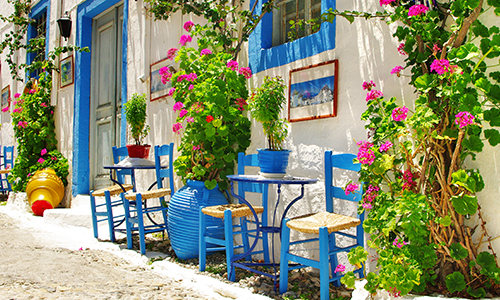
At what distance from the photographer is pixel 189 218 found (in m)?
3.62

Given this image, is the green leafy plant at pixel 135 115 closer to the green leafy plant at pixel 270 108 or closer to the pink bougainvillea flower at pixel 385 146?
the green leafy plant at pixel 270 108

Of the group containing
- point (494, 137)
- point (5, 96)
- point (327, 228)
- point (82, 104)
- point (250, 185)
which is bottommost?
point (327, 228)

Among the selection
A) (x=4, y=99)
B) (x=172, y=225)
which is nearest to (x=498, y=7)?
(x=172, y=225)

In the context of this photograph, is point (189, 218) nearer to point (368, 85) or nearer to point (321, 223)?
point (321, 223)

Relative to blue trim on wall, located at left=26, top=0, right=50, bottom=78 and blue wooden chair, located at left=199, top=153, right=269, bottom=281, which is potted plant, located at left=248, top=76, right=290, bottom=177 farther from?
blue trim on wall, located at left=26, top=0, right=50, bottom=78

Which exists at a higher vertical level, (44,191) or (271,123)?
(271,123)

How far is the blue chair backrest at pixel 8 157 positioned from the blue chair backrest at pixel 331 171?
8.52 m

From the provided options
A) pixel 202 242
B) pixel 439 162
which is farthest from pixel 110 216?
pixel 439 162

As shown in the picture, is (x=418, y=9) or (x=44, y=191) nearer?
(x=418, y=9)

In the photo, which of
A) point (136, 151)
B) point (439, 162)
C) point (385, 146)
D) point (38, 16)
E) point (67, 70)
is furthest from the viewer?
point (38, 16)

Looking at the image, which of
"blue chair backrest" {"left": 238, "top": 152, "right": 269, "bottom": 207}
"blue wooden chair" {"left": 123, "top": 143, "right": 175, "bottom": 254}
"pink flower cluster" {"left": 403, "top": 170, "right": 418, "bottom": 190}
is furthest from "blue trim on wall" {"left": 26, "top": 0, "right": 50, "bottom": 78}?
"pink flower cluster" {"left": 403, "top": 170, "right": 418, "bottom": 190}

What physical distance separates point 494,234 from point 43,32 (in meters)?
8.72

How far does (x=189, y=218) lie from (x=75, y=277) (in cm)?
98

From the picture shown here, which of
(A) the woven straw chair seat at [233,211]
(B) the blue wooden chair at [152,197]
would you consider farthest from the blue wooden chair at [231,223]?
(B) the blue wooden chair at [152,197]
